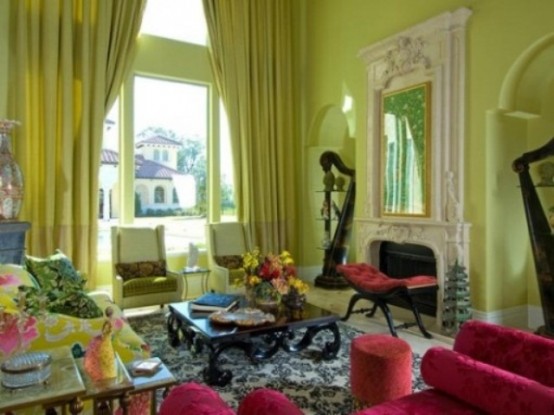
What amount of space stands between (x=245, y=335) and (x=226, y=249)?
2934 millimetres

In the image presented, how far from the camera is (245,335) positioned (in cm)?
308

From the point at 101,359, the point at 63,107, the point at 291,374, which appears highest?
the point at 63,107

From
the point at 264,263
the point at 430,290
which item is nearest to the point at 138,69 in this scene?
the point at 264,263

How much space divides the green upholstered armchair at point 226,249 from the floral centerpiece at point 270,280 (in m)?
1.84

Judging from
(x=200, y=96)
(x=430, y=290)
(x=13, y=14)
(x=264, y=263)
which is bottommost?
(x=430, y=290)

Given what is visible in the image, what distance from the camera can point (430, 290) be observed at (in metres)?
4.41

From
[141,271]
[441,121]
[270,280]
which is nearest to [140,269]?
[141,271]

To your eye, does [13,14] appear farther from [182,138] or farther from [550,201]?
[550,201]

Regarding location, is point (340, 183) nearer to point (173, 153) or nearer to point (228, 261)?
point (228, 261)

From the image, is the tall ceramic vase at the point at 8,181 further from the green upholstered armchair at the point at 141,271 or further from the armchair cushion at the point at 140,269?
the armchair cushion at the point at 140,269

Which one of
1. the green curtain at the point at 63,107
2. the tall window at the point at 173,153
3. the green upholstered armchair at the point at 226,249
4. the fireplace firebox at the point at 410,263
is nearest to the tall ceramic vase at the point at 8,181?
the green curtain at the point at 63,107

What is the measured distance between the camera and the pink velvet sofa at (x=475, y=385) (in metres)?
1.38

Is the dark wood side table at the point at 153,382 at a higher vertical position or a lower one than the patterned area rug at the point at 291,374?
higher

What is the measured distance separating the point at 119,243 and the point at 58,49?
95.8 inches
